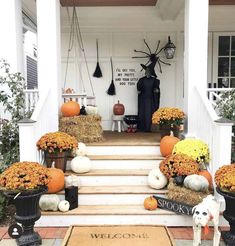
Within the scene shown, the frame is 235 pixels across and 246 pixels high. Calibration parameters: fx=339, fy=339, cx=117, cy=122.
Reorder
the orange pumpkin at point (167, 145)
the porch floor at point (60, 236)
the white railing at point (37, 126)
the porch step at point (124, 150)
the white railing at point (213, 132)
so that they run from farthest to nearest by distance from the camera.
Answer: the porch step at point (124, 150), the orange pumpkin at point (167, 145), the white railing at point (37, 126), the white railing at point (213, 132), the porch floor at point (60, 236)

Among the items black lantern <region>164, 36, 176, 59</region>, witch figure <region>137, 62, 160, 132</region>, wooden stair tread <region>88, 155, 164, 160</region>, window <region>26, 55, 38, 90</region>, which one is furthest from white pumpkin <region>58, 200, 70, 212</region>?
window <region>26, 55, 38, 90</region>

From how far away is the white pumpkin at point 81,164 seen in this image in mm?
4566

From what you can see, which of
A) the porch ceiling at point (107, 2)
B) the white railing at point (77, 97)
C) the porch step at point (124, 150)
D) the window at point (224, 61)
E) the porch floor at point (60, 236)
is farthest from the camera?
the window at point (224, 61)

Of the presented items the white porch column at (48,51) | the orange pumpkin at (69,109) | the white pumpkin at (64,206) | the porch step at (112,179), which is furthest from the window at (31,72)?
the white pumpkin at (64,206)

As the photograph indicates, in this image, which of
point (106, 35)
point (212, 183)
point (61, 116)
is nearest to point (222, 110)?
point (212, 183)

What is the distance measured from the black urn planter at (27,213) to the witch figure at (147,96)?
3.97m

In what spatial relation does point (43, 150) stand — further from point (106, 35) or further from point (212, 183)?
point (106, 35)

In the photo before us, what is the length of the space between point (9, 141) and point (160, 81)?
12.5 feet

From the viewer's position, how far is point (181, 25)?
731 centimetres

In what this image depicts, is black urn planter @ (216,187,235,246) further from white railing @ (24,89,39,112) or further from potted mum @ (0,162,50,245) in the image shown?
white railing @ (24,89,39,112)

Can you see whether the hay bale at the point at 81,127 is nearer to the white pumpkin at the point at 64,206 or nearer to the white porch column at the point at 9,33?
the white porch column at the point at 9,33

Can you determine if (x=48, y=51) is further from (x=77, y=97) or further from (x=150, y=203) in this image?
(x=150, y=203)

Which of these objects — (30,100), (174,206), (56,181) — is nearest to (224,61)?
(30,100)

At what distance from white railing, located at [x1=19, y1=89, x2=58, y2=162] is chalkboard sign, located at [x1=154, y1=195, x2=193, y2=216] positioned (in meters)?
1.64
